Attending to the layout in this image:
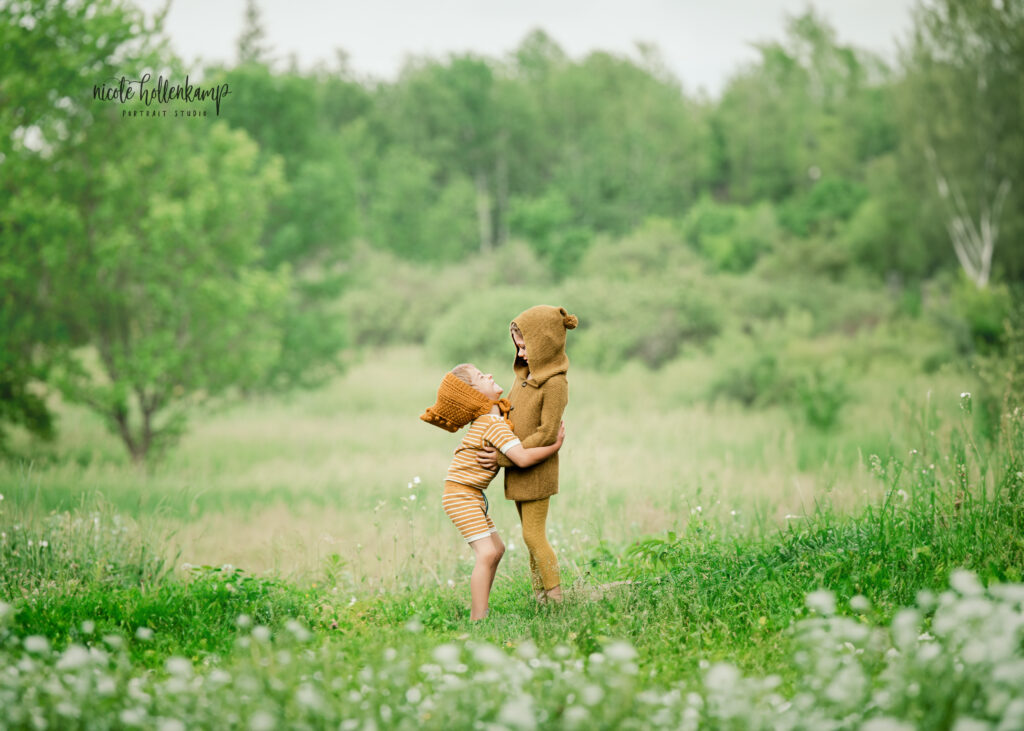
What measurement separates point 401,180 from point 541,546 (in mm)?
36580

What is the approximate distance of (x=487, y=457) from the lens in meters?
5.01

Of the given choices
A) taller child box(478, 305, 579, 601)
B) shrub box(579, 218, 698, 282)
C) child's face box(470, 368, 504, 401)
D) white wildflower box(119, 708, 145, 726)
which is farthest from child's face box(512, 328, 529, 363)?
shrub box(579, 218, 698, 282)

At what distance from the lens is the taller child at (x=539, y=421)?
16.4 ft

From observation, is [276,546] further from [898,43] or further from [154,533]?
[898,43]

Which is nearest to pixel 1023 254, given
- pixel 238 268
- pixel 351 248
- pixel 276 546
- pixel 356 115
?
pixel 351 248

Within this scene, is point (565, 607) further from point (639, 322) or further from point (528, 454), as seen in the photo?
point (639, 322)

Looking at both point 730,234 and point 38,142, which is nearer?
point 38,142

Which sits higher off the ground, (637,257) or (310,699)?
(637,257)

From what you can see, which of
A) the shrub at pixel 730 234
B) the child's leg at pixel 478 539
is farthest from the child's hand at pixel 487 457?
the shrub at pixel 730 234

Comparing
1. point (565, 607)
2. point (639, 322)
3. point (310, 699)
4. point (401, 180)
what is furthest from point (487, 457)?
point (401, 180)

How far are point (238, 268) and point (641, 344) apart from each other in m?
12.3

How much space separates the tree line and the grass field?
10.7 feet

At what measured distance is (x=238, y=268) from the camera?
1388 cm

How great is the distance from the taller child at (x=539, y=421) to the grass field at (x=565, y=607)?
0.38 meters
